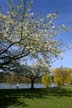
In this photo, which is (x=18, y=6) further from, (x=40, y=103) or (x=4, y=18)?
(x=40, y=103)

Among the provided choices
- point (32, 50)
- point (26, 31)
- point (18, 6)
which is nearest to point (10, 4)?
point (18, 6)

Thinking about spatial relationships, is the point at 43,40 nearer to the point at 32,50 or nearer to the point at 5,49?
the point at 32,50

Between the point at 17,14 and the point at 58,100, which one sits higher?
the point at 17,14

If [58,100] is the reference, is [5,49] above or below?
above

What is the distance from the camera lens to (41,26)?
30.4 m

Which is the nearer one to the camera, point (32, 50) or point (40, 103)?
point (40, 103)

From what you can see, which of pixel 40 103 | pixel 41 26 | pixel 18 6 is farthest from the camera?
pixel 41 26

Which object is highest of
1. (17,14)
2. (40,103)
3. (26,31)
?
(17,14)

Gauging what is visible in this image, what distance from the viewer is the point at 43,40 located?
3066cm

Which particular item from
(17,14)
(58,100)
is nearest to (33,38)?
(17,14)

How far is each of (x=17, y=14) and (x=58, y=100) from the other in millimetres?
10010

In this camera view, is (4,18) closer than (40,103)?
No

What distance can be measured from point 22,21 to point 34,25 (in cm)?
149

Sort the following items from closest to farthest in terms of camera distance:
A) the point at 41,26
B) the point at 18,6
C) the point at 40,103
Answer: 1. the point at 40,103
2. the point at 18,6
3. the point at 41,26
